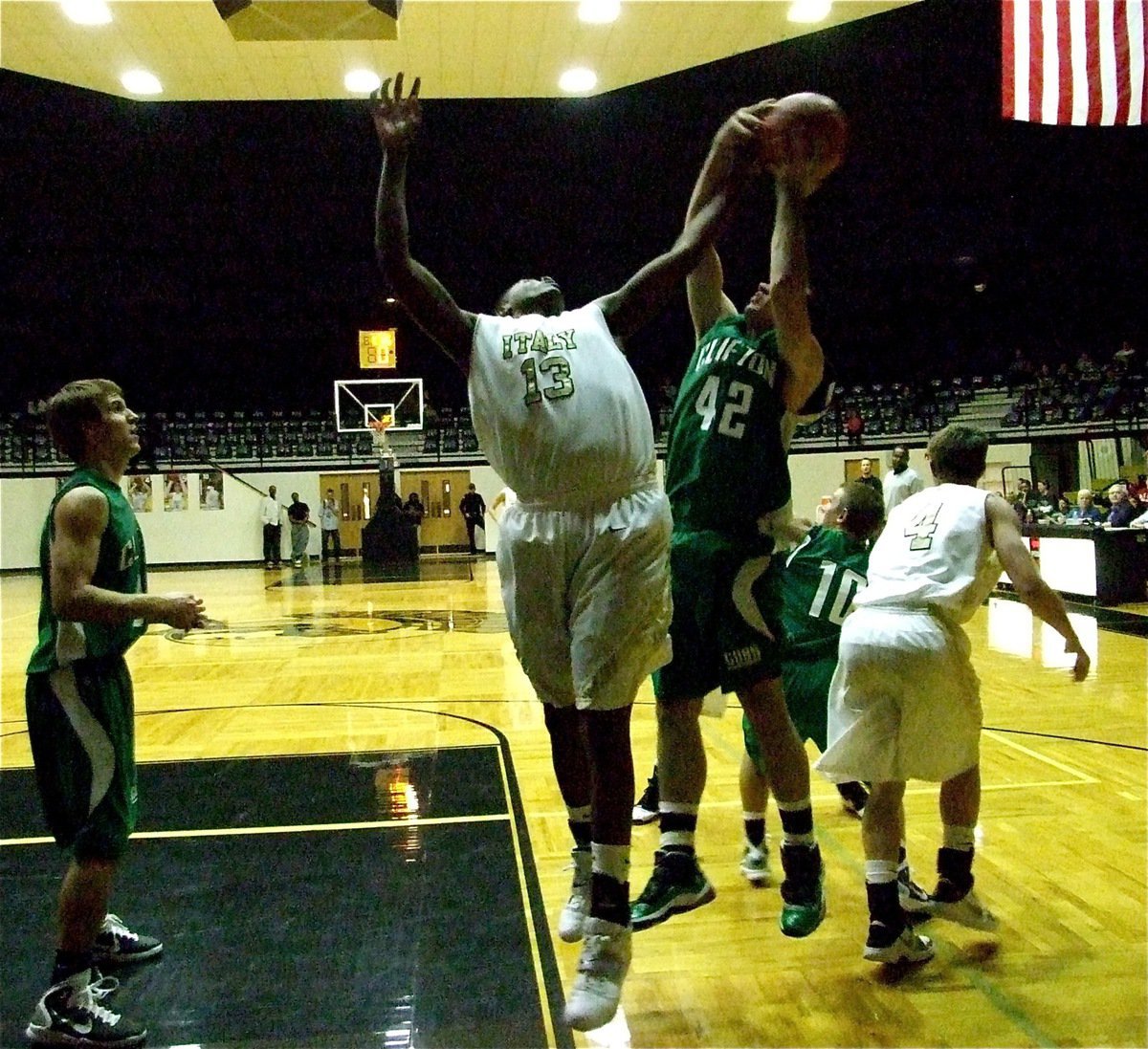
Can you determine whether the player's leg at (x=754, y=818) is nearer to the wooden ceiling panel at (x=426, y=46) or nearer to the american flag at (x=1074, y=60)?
the american flag at (x=1074, y=60)

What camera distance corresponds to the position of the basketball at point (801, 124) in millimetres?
2463

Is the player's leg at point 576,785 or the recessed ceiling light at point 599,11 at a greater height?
the recessed ceiling light at point 599,11

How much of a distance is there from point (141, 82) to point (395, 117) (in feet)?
17.6

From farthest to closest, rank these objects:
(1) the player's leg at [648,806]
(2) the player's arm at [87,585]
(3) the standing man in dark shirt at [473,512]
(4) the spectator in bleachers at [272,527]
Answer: (3) the standing man in dark shirt at [473,512] < (4) the spectator in bleachers at [272,527] < (1) the player's leg at [648,806] < (2) the player's arm at [87,585]

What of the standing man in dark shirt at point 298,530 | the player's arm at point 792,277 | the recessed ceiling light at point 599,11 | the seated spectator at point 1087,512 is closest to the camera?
the player's arm at point 792,277

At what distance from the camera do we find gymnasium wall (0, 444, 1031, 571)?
2175 cm

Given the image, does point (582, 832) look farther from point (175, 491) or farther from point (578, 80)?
point (175, 491)

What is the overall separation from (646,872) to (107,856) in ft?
5.48

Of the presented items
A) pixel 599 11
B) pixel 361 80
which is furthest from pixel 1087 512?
pixel 361 80

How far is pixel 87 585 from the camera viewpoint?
2357 millimetres

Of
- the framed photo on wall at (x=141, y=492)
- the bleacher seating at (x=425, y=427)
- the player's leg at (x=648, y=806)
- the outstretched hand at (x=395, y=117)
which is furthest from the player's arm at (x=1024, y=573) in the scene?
the framed photo on wall at (x=141, y=492)

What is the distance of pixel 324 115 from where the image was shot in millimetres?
8984

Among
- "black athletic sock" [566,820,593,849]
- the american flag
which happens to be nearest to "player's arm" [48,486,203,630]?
"black athletic sock" [566,820,593,849]

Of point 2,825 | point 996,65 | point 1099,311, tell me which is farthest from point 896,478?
point 1099,311
